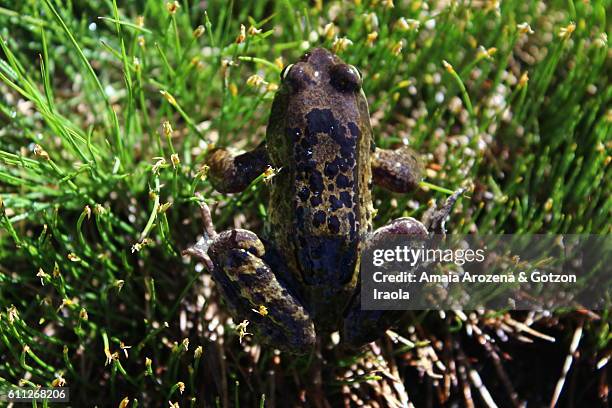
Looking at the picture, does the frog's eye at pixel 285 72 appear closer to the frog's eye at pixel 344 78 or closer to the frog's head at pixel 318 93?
the frog's head at pixel 318 93

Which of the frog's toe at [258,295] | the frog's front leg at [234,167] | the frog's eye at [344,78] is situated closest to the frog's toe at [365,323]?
the frog's toe at [258,295]

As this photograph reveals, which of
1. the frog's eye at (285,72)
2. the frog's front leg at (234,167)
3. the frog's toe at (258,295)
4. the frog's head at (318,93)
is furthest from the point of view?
the frog's front leg at (234,167)

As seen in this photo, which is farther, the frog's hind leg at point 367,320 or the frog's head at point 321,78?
the frog's head at point 321,78

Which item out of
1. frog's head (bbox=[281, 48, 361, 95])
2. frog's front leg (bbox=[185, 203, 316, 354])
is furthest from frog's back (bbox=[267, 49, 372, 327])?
frog's front leg (bbox=[185, 203, 316, 354])

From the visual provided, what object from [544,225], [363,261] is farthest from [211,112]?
[544,225]

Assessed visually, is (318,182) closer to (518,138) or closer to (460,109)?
(460,109)

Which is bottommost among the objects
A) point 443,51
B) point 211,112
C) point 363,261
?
point 363,261

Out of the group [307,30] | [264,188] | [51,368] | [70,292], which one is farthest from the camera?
[307,30]

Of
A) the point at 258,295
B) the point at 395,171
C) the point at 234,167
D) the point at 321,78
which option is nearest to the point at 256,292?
the point at 258,295
